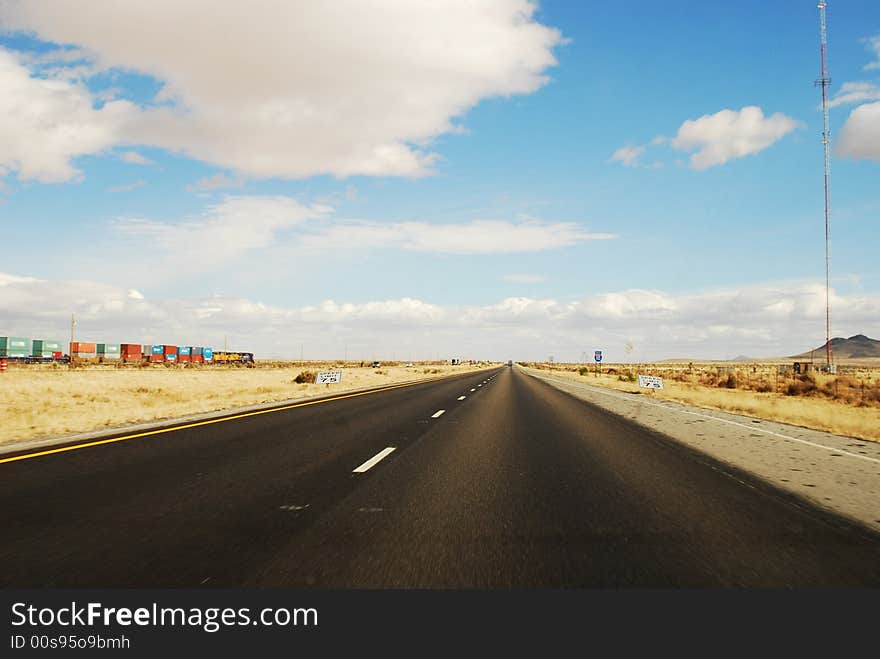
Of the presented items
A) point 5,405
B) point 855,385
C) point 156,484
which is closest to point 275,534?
point 156,484

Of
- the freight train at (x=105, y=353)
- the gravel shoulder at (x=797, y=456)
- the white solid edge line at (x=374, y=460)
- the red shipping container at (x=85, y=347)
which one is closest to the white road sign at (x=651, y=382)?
the gravel shoulder at (x=797, y=456)

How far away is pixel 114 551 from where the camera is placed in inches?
177

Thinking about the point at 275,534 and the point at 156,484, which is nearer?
the point at 275,534

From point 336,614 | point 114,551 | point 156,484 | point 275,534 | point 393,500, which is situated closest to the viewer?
point 336,614

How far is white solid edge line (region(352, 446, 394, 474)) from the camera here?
833cm

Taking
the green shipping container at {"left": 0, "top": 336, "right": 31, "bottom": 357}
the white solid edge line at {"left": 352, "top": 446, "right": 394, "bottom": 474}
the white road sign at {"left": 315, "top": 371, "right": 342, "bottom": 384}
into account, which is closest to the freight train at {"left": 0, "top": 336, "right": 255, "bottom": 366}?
the green shipping container at {"left": 0, "top": 336, "right": 31, "bottom": 357}

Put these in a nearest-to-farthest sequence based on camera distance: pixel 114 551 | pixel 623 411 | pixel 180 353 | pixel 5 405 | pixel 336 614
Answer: pixel 336 614 → pixel 114 551 → pixel 623 411 → pixel 5 405 → pixel 180 353

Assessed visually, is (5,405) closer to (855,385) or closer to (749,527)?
(749,527)

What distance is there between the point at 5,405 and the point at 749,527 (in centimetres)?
2600

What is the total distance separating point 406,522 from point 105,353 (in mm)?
128718

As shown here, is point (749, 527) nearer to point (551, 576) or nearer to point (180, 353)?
point (551, 576)

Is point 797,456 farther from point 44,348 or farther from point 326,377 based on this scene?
point 44,348

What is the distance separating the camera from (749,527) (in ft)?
18.1

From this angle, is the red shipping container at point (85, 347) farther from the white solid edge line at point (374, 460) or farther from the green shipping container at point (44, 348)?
the white solid edge line at point (374, 460)
